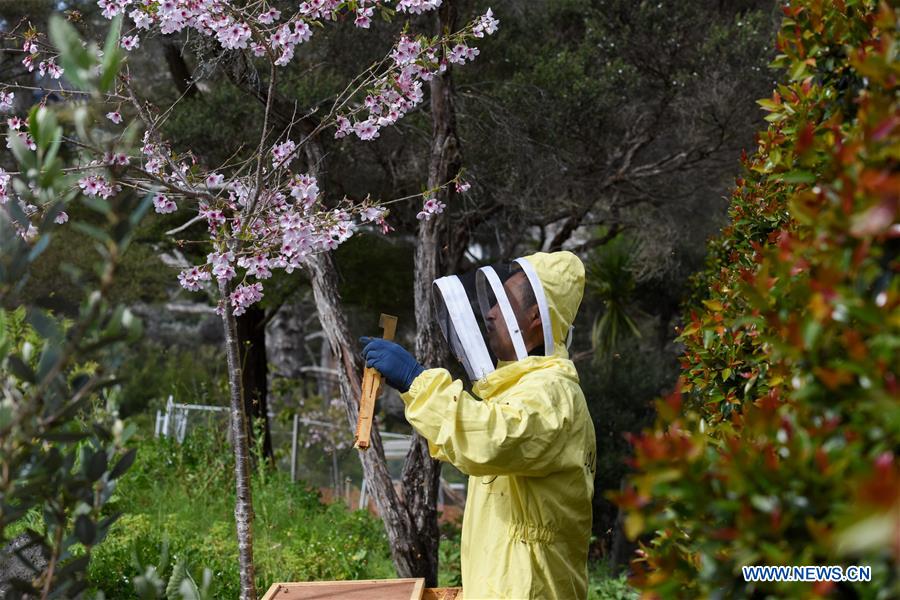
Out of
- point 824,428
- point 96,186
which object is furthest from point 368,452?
point 824,428

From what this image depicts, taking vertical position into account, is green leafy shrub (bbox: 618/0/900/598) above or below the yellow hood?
below

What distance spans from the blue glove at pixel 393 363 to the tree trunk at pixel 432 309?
2.23 metres

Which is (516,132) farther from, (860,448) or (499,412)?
(860,448)

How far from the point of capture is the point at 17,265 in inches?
44.8

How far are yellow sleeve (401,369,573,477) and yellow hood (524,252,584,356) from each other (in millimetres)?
279

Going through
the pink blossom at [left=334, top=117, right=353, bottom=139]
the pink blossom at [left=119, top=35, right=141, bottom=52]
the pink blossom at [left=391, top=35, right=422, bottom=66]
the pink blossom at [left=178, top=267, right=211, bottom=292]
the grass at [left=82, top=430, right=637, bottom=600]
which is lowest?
the grass at [left=82, top=430, right=637, bottom=600]

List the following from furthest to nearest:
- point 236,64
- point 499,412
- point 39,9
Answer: point 39,9 < point 236,64 < point 499,412

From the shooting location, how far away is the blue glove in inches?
95.6

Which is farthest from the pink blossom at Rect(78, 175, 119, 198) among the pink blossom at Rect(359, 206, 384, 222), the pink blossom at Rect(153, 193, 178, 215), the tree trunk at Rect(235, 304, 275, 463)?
the tree trunk at Rect(235, 304, 275, 463)

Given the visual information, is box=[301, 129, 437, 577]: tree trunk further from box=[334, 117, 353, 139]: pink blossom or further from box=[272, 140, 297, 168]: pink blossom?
box=[272, 140, 297, 168]: pink blossom

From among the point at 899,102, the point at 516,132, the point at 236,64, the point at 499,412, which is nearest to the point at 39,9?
the point at 236,64

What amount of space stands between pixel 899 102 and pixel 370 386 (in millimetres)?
1778

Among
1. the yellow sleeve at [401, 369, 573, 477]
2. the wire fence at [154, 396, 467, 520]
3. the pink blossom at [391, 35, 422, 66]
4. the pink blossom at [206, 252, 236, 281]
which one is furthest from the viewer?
the wire fence at [154, 396, 467, 520]

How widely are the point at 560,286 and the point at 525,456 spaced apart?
1.89 feet
